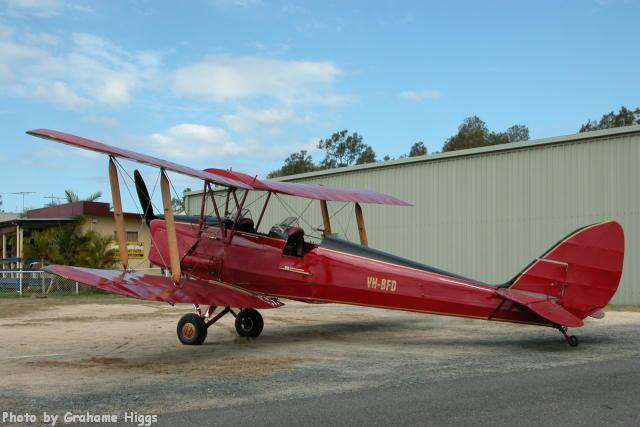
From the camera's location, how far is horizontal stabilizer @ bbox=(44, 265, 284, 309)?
9203 mm

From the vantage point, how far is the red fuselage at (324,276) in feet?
31.2

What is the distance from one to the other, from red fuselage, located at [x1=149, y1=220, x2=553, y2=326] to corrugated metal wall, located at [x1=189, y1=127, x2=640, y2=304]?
10.8 meters

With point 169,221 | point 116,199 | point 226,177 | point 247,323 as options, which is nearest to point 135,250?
point 247,323

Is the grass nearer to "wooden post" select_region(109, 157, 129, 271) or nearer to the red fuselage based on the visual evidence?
the red fuselage

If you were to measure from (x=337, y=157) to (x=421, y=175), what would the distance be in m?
49.3

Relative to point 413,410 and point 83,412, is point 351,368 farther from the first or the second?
point 83,412

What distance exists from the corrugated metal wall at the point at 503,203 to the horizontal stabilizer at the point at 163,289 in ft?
40.4

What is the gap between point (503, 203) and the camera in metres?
20.8

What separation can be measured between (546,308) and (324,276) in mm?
3618

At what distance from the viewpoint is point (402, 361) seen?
27.5 feet

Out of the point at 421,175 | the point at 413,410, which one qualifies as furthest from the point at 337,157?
the point at 413,410

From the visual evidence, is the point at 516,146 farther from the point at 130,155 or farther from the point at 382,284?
the point at 130,155

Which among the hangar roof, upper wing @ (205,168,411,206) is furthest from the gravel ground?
the hangar roof

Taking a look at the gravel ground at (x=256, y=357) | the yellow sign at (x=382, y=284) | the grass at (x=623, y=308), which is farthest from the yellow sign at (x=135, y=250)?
the yellow sign at (x=382, y=284)
